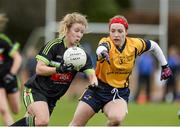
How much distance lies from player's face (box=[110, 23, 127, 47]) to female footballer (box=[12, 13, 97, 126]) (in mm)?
402

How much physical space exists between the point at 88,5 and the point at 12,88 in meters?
24.3

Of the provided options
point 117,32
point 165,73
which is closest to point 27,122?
point 117,32

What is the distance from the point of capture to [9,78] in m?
14.5

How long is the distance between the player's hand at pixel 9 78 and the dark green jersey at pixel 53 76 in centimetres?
333

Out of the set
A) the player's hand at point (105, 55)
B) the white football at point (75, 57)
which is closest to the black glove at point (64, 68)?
the white football at point (75, 57)

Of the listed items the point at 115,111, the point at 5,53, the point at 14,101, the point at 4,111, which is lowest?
the point at 4,111

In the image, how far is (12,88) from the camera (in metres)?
14.4

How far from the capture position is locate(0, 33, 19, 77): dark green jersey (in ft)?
46.9

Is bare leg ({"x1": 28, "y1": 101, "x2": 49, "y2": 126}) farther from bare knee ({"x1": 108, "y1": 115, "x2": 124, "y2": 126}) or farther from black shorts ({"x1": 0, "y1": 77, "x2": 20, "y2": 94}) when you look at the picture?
black shorts ({"x1": 0, "y1": 77, "x2": 20, "y2": 94})

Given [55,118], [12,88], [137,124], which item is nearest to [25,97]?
[12,88]

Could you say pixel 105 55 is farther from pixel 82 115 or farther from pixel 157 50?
pixel 157 50

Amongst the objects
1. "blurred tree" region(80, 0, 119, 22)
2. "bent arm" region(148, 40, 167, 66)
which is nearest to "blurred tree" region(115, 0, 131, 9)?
"blurred tree" region(80, 0, 119, 22)

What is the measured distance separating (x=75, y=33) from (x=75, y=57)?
0.45m

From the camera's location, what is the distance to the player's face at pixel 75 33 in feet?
35.6
